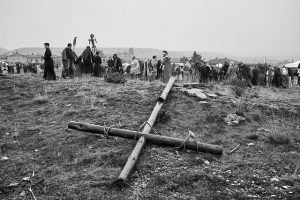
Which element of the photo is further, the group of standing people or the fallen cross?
the group of standing people

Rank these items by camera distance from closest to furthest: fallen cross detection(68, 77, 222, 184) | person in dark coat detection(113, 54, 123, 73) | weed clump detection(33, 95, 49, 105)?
fallen cross detection(68, 77, 222, 184)
weed clump detection(33, 95, 49, 105)
person in dark coat detection(113, 54, 123, 73)

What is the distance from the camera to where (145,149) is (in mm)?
5410

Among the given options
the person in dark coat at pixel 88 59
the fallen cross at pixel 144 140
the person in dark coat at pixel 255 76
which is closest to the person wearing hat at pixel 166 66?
the person in dark coat at pixel 88 59

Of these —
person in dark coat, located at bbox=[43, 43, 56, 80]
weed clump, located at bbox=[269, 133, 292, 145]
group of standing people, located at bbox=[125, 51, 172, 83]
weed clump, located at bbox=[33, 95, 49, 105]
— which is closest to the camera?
weed clump, located at bbox=[269, 133, 292, 145]

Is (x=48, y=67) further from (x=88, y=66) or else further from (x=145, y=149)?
(x=145, y=149)

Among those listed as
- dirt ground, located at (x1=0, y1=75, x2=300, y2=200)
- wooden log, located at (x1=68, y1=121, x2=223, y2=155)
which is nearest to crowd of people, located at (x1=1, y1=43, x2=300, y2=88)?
dirt ground, located at (x1=0, y1=75, x2=300, y2=200)

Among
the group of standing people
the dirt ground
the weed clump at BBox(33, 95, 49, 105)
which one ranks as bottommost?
the dirt ground

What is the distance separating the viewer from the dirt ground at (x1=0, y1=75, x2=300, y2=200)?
4309mm

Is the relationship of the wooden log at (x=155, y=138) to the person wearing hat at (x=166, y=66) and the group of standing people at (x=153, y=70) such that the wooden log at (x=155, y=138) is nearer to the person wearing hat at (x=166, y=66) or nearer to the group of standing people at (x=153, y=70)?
the person wearing hat at (x=166, y=66)

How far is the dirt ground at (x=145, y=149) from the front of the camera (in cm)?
431

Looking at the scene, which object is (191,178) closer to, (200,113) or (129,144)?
(129,144)

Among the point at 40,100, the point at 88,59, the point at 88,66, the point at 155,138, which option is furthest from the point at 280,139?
the point at 88,66

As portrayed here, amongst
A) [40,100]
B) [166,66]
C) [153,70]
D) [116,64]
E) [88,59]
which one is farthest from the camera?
[153,70]

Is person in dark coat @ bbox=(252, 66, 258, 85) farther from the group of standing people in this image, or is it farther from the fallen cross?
the fallen cross
